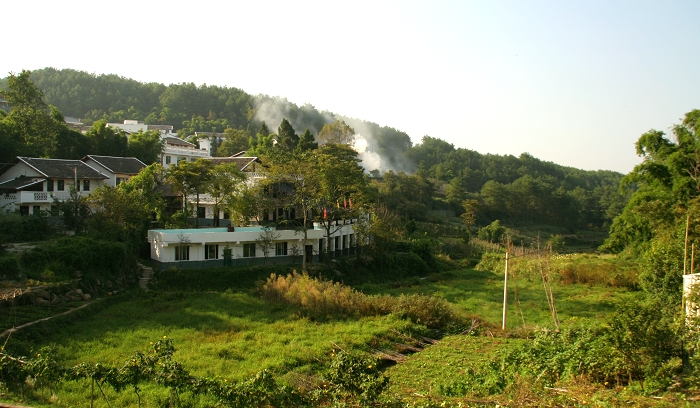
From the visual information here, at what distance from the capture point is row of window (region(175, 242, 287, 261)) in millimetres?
22781

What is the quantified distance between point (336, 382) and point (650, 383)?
5203 millimetres

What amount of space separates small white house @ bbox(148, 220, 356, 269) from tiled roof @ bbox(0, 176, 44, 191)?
8.24 metres

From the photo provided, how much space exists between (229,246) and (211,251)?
79 centimetres

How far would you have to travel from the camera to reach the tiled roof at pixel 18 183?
26734mm

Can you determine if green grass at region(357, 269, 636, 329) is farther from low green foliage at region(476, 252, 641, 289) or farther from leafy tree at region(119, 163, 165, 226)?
leafy tree at region(119, 163, 165, 226)

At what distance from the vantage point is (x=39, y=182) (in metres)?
27.2

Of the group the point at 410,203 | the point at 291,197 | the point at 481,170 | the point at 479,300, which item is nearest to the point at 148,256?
the point at 291,197

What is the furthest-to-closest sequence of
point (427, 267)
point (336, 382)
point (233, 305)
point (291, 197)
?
1. point (427, 267)
2. point (291, 197)
3. point (233, 305)
4. point (336, 382)

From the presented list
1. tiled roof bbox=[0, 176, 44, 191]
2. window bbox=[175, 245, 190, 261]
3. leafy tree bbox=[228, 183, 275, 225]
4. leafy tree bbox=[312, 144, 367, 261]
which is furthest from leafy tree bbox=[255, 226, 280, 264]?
tiled roof bbox=[0, 176, 44, 191]

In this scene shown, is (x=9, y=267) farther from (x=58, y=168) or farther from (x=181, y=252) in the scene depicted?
(x=58, y=168)

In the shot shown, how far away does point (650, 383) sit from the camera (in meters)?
9.11

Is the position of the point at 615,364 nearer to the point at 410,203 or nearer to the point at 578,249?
the point at 410,203

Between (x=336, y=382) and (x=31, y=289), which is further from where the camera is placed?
(x=31, y=289)

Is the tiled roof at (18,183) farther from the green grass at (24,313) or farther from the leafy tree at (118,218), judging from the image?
the green grass at (24,313)
